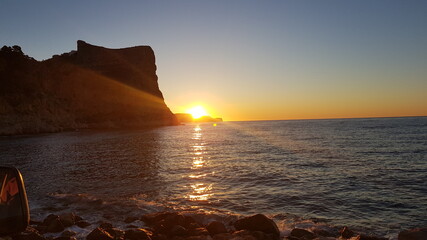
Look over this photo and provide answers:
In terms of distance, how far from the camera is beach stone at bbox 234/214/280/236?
8492mm

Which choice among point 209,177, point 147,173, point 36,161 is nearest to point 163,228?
point 209,177

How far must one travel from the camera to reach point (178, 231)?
28.0ft

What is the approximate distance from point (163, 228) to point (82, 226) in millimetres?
3034

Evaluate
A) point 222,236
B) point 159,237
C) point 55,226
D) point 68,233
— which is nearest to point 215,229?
point 222,236

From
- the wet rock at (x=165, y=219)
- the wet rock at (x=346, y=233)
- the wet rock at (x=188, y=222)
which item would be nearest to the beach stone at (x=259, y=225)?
the wet rock at (x=188, y=222)

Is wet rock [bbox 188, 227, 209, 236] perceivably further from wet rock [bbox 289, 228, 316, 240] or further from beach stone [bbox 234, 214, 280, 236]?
wet rock [bbox 289, 228, 316, 240]

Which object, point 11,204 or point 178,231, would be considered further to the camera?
point 178,231

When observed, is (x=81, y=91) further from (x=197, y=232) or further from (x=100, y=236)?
(x=197, y=232)

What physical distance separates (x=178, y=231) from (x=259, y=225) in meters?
2.55

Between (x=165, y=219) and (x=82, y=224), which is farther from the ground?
(x=165, y=219)

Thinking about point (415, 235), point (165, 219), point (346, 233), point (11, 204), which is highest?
point (11, 204)

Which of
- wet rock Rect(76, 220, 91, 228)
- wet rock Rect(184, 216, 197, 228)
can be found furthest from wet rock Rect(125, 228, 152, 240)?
wet rock Rect(76, 220, 91, 228)

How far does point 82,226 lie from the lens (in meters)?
9.58

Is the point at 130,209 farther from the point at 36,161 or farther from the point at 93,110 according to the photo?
the point at 93,110
